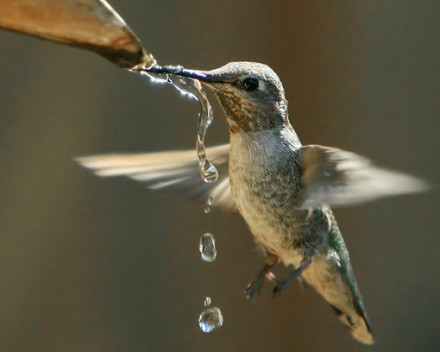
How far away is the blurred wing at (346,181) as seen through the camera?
1218mm

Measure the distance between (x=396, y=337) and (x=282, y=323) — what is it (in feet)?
1.84

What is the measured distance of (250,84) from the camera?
1.49 meters

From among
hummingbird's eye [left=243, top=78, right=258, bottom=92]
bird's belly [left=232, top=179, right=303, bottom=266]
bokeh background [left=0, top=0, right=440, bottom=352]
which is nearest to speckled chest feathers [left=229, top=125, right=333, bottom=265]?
bird's belly [left=232, top=179, right=303, bottom=266]

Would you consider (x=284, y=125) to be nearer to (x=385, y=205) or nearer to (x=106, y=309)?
(x=106, y=309)

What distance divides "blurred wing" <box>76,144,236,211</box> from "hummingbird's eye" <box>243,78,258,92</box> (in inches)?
11.6

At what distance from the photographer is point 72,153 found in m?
2.74

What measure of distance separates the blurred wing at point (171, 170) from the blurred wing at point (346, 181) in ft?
1.06

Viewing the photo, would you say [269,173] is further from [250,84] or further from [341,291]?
[341,291]

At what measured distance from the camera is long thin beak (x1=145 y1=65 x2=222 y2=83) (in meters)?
1.24

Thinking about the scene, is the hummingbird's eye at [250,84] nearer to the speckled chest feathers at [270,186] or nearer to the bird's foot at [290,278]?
the speckled chest feathers at [270,186]

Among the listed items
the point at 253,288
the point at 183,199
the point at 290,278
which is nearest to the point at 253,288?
the point at 253,288

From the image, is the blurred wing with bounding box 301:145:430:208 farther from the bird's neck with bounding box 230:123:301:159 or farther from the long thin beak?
the long thin beak

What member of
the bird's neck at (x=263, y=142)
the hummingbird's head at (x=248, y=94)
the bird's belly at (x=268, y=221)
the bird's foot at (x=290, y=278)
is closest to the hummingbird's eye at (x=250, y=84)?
the hummingbird's head at (x=248, y=94)

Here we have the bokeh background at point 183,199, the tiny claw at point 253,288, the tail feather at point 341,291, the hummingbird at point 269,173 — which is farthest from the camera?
the bokeh background at point 183,199
